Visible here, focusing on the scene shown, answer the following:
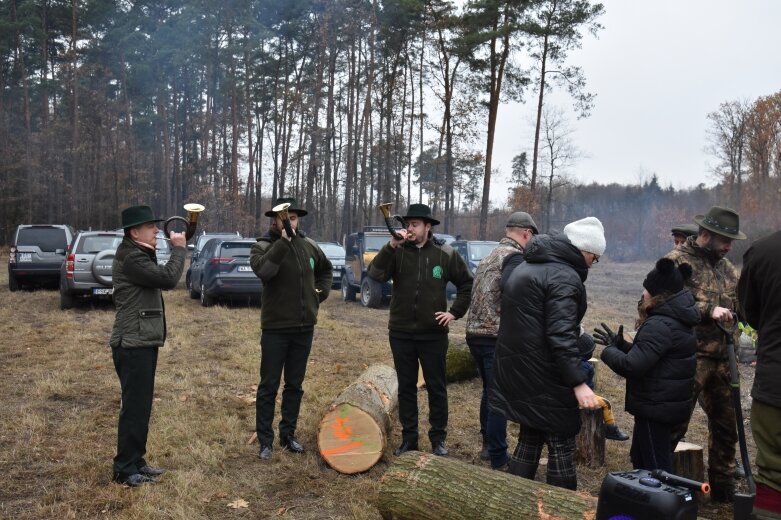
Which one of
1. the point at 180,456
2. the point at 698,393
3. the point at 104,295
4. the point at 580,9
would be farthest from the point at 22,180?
the point at 698,393

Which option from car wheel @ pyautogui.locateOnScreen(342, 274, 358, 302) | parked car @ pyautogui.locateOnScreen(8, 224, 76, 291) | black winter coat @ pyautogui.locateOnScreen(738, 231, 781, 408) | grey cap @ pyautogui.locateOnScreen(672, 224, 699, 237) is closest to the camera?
black winter coat @ pyautogui.locateOnScreen(738, 231, 781, 408)

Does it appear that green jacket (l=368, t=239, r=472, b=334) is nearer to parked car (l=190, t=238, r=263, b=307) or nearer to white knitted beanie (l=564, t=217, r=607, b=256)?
white knitted beanie (l=564, t=217, r=607, b=256)

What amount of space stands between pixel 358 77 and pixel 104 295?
21.9m

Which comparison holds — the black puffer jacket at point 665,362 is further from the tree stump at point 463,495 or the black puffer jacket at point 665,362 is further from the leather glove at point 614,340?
the tree stump at point 463,495

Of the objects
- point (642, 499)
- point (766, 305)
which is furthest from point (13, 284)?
point (766, 305)

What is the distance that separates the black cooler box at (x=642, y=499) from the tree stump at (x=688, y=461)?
2105mm

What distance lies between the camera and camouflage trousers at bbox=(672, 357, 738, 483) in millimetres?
4508

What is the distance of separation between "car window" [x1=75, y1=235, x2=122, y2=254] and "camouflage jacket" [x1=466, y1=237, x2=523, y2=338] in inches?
408

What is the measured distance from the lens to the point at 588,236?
3588mm

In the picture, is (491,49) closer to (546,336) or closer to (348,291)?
(348,291)

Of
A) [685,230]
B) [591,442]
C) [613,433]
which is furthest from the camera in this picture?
[613,433]

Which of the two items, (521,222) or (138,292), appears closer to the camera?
(138,292)

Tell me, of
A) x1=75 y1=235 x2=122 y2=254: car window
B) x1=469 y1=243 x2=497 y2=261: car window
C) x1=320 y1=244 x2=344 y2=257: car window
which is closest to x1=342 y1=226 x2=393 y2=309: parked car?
x1=469 y1=243 x2=497 y2=261: car window

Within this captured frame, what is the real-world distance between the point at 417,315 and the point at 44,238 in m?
14.3
